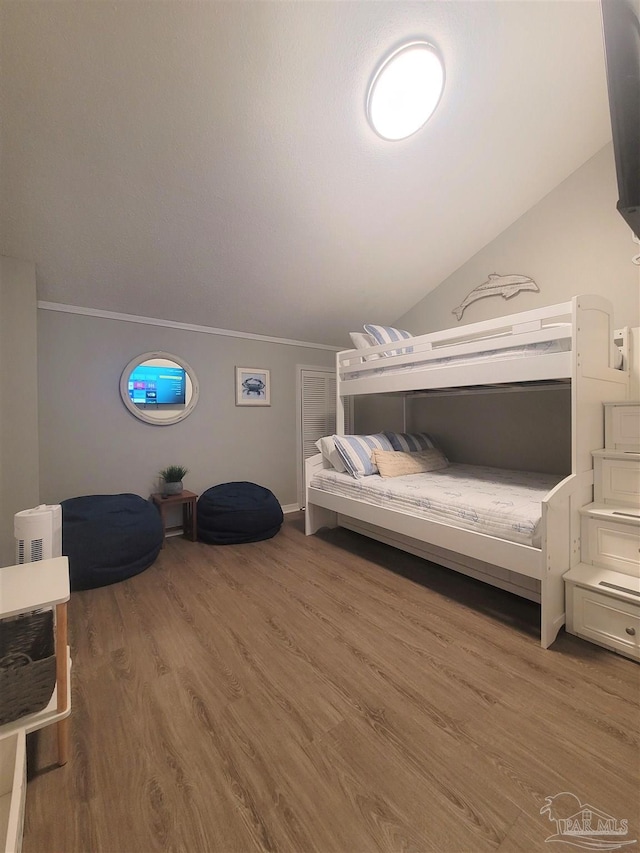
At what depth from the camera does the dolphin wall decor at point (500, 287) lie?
9.68 feet

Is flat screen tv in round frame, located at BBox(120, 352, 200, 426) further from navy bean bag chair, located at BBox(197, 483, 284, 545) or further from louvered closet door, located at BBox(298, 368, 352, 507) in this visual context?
louvered closet door, located at BBox(298, 368, 352, 507)

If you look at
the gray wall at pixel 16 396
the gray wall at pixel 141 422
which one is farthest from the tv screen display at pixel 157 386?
the gray wall at pixel 16 396

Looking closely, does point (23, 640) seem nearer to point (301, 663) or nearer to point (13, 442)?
point (301, 663)

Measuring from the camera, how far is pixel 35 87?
152cm

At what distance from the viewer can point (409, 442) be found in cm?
322

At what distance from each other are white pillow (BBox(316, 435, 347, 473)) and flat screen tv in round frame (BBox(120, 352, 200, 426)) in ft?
4.25

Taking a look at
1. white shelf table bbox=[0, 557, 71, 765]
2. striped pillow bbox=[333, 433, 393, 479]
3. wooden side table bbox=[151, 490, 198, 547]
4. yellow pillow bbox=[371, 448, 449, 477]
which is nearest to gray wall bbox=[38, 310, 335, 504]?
wooden side table bbox=[151, 490, 198, 547]

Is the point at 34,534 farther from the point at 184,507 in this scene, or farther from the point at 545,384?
the point at 545,384

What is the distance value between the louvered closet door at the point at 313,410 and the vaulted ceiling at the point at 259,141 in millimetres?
1164

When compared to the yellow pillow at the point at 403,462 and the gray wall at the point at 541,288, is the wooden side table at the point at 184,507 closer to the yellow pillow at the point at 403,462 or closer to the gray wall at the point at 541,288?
the yellow pillow at the point at 403,462

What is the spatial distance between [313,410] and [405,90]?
283cm

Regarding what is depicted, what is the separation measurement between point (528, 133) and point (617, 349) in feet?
5.16

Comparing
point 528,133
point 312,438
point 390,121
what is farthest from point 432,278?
point 312,438

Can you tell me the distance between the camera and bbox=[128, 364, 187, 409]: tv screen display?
299cm
